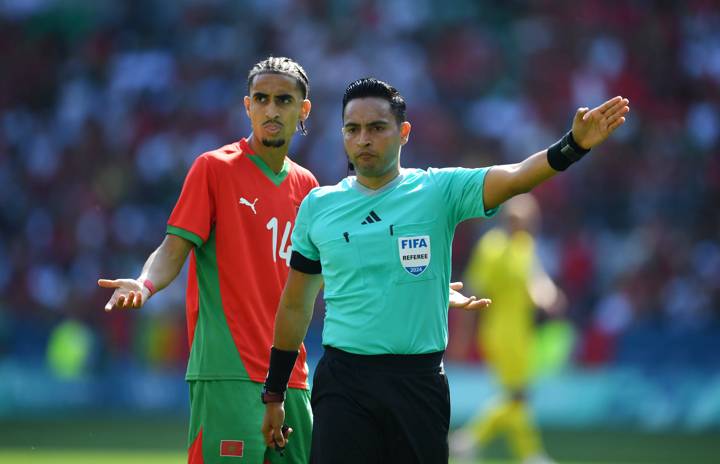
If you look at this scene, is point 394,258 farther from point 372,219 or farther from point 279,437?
point 279,437

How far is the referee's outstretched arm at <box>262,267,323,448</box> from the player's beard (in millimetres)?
928

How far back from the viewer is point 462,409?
15484 millimetres

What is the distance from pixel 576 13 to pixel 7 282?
32.4 ft

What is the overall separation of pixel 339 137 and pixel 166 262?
44.4 feet

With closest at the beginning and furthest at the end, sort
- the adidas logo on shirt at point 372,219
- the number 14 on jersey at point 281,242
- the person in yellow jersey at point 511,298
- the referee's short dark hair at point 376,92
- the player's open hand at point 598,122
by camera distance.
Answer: the player's open hand at point 598,122 < the adidas logo on shirt at point 372,219 < the referee's short dark hair at point 376,92 < the number 14 on jersey at point 281,242 < the person in yellow jersey at point 511,298

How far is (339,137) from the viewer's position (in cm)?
1939

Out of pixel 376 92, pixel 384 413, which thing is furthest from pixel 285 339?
pixel 376 92

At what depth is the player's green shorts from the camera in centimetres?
602

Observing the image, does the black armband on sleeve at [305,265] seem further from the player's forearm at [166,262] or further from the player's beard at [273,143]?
the player's beard at [273,143]

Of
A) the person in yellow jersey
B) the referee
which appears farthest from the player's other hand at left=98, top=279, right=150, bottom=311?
the person in yellow jersey

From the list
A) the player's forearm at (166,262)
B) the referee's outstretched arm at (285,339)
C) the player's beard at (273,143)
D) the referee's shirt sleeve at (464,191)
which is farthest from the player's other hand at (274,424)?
the player's beard at (273,143)

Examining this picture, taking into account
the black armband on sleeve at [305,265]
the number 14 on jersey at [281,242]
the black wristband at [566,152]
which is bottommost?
the black armband on sleeve at [305,265]

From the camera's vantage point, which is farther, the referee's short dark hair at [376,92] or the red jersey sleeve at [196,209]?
the red jersey sleeve at [196,209]

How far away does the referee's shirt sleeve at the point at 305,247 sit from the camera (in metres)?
5.61
